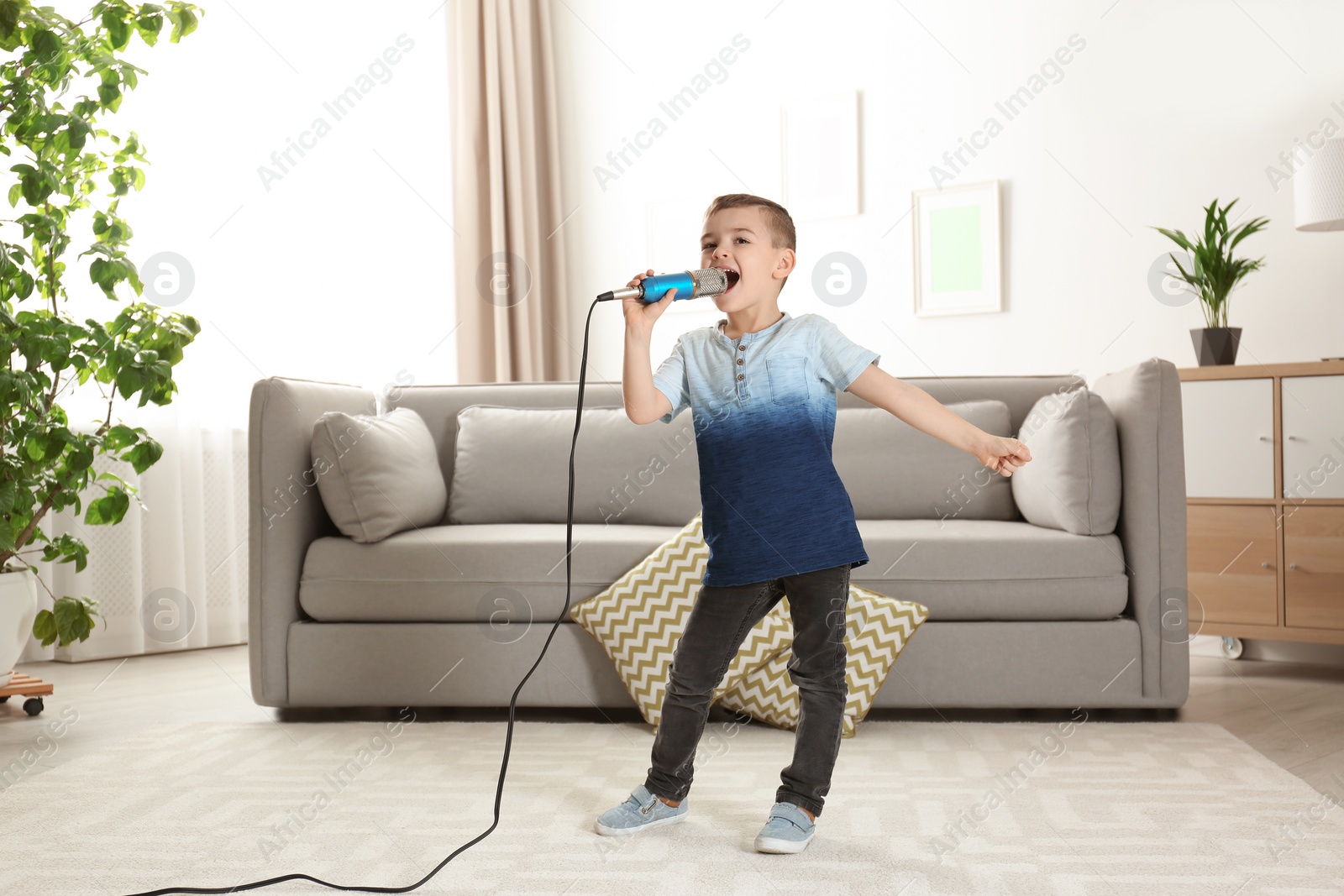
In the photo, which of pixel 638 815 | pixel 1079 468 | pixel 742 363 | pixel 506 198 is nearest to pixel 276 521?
pixel 638 815

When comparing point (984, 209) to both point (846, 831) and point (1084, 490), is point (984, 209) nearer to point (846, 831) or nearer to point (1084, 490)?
point (1084, 490)

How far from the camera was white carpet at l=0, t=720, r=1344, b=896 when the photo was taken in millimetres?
1356

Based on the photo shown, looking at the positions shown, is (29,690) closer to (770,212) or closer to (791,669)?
(791,669)

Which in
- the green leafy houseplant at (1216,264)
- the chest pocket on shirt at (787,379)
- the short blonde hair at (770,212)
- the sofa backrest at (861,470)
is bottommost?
the sofa backrest at (861,470)

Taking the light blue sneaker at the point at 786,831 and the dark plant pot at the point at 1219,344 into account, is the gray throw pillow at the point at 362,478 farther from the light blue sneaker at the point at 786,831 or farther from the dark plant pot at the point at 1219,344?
the dark plant pot at the point at 1219,344

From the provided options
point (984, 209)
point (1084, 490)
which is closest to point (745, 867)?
point (1084, 490)

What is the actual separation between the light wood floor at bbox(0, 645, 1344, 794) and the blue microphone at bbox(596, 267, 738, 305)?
1054 mm

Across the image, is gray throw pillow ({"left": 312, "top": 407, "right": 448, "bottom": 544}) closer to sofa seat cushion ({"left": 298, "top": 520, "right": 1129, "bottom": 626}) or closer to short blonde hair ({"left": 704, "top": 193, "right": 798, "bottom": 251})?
sofa seat cushion ({"left": 298, "top": 520, "right": 1129, "bottom": 626})

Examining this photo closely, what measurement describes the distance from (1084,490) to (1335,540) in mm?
877

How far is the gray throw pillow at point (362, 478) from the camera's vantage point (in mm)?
2266

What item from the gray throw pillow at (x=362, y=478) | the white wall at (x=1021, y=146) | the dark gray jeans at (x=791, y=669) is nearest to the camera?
the dark gray jeans at (x=791, y=669)

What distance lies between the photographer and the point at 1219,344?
2836 mm

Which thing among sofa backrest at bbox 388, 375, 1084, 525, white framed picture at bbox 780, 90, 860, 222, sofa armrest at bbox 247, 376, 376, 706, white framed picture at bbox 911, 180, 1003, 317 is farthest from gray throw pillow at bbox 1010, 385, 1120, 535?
white framed picture at bbox 780, 90, 860, 222

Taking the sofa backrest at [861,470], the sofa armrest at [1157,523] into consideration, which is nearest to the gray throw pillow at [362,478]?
the sofa backrest at [861,470]
